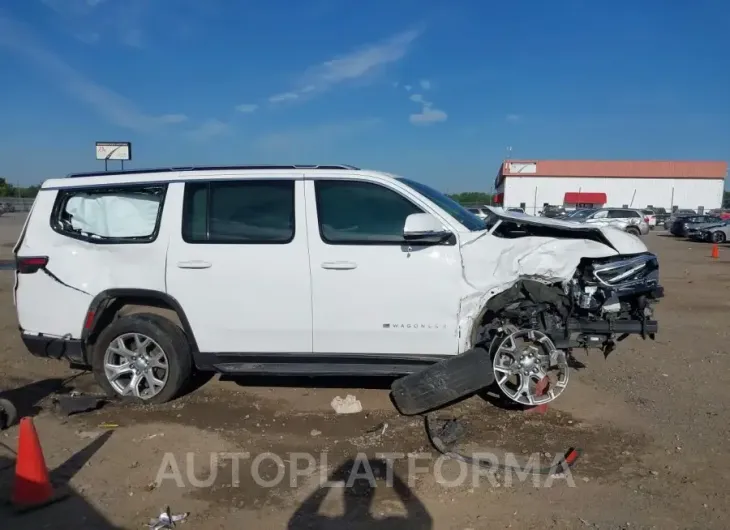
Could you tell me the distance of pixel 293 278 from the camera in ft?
14.9

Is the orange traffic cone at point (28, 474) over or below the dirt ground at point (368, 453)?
over

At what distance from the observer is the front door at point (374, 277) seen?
14.6 feet

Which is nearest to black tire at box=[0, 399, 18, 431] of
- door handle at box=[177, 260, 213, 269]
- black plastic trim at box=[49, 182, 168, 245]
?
black plastic trim at box=[49, 182, 168, 245]

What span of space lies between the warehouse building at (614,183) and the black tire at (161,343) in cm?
6848

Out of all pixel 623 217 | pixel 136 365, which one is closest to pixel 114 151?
pixel 136 365

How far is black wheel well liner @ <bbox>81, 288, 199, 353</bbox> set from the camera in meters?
4.71

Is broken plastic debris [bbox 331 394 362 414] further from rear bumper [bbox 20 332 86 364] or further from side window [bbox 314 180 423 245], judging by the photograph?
rear bumper [bbox 20 332 86 364]

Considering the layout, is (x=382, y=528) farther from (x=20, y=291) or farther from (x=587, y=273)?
(x=20, y=291)

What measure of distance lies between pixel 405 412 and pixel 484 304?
1.07 metres

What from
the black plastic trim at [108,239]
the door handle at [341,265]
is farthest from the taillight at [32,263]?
the door handle at [341,265]

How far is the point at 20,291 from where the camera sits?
193 inches

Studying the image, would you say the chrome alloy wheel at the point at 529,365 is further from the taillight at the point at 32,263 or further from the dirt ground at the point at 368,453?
the taillight at the point at 32,263

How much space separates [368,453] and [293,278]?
146cm

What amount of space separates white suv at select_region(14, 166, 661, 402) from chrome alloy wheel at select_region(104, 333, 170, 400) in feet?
0.04
